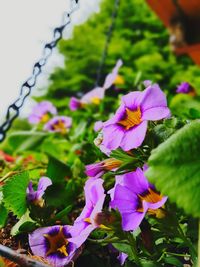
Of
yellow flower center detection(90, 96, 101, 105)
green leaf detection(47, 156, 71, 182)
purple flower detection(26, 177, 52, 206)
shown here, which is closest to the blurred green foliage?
yellow flower center detection(90, 96, 101, 105)

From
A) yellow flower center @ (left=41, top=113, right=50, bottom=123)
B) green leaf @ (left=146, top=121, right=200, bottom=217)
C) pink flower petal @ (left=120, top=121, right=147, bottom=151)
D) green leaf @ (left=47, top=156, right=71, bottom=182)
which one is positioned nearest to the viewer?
green leaf @ (left=146, top=121, right=200, bottom=217)

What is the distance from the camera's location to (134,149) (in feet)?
1.73

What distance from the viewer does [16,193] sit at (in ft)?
1.94

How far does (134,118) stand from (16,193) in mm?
199

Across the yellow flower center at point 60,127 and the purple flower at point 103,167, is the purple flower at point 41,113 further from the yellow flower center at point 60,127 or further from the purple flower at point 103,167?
the purple flower at point 103,167

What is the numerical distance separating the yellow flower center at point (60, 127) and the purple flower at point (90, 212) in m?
0.84

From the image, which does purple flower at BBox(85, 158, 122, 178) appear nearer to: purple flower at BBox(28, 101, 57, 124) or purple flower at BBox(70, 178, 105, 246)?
A: purple flower at BBox(70, 178, 105, 246)

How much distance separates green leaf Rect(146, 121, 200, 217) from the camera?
1.19ft

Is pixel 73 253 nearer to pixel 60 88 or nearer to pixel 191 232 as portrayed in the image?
pixel 191 232

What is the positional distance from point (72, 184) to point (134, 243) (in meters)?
0.28

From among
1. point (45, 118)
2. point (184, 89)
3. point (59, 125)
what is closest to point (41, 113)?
point (45, 118)

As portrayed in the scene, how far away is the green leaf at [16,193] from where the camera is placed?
1.92ft

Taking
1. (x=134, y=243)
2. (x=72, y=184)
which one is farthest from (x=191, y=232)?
(x=72, y=184)

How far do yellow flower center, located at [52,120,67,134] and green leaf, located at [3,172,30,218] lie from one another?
780mm
